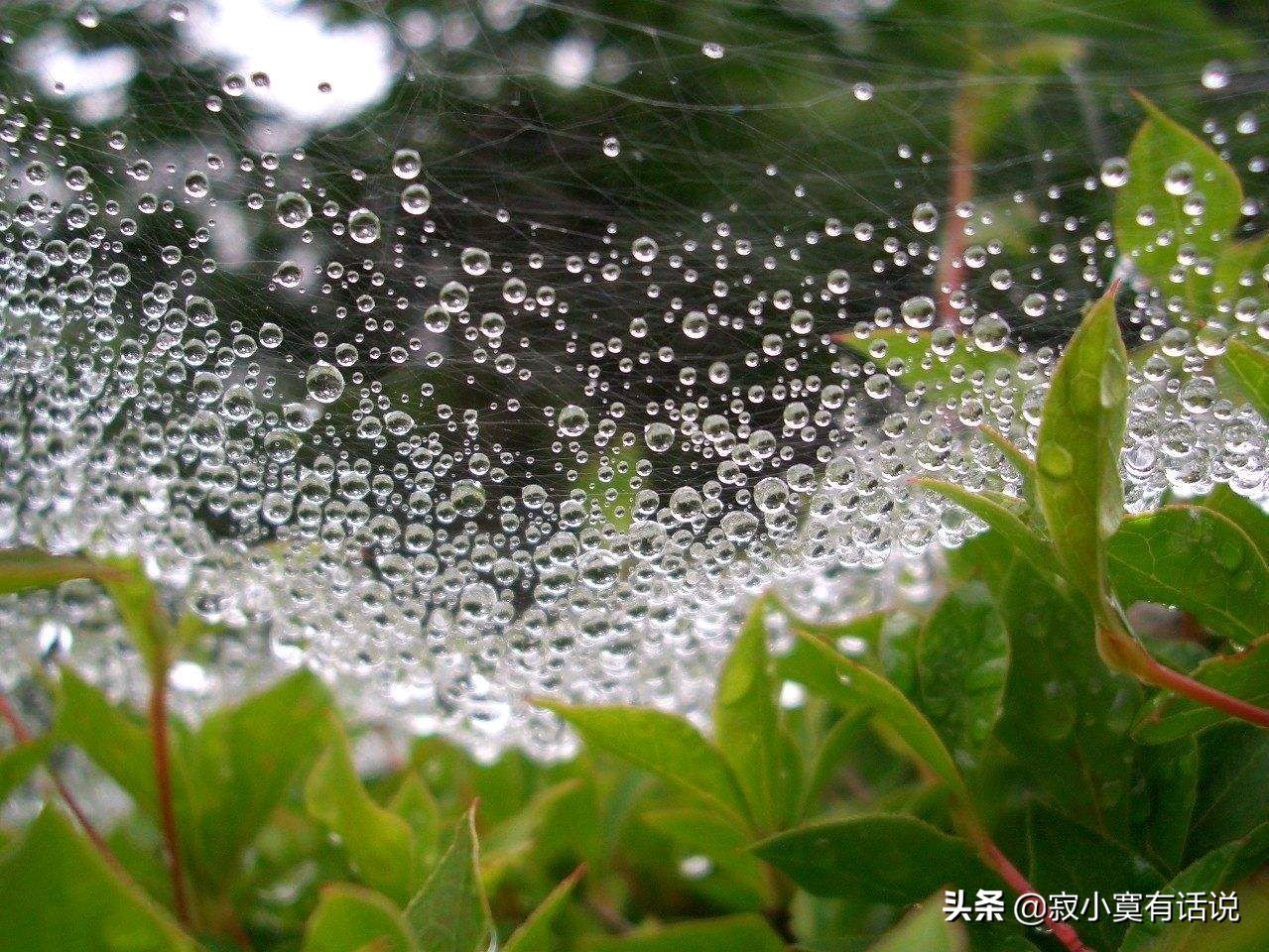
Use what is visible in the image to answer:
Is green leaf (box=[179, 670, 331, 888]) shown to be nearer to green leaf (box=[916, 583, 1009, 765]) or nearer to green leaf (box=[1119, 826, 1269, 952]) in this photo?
green leaf (box=[916, 583, 1009, 765])

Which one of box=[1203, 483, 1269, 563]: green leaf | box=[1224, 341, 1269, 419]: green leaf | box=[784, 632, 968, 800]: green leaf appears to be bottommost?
box=[784, 632, 968, 800]: green leaf

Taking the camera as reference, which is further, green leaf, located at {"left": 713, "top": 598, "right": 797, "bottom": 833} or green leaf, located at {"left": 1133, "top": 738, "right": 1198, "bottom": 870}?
green leaf, located at {"left": 713, "top": 598, "right": 797, "bottom": 833}

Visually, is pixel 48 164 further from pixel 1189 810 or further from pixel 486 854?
pixel 1189 810

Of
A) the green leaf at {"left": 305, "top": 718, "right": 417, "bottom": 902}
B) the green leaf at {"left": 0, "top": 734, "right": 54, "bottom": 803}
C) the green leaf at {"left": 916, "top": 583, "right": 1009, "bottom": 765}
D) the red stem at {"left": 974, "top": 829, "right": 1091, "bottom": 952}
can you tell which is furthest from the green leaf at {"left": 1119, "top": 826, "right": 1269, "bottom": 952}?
the green leaf at {"left": 0, "top": 734, "right": 54, "bottom": 803}

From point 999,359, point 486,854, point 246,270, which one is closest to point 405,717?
point 486,854

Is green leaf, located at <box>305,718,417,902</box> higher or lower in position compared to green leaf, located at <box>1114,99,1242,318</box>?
lower

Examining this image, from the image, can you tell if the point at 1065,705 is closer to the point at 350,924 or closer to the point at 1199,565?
the point at 1199,565

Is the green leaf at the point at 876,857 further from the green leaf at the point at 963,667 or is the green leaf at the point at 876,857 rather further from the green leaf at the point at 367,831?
the green leaf at the point at 367,831
